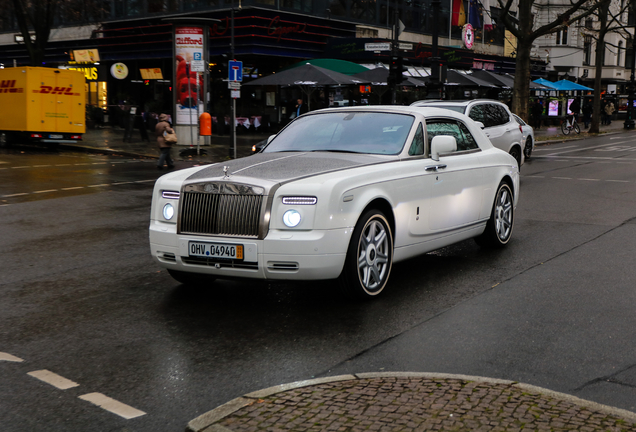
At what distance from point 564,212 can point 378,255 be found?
6441 millimetres

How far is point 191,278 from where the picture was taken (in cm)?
680

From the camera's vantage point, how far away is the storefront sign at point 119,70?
3853 centimetres

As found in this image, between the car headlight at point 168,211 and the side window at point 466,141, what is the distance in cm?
336

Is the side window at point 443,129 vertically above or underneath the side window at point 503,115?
underneath

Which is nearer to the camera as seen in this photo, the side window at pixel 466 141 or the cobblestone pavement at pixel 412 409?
the cobblestone pavement at pixel 412 409

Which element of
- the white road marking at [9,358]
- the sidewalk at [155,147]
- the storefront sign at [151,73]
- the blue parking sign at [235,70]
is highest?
the storefront sign at [151,73]

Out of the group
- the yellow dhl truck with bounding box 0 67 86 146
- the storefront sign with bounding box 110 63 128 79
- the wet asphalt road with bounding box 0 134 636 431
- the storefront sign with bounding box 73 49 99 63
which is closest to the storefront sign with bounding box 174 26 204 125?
the yellow dhl truck with bounding box 0 67 86 146

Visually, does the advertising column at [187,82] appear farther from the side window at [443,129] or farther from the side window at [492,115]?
the side window at [443,129]

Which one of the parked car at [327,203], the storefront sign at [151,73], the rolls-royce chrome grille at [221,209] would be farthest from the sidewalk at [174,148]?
the rolls-royce chrome grille at [221,209]

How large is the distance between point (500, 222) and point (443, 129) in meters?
1.50

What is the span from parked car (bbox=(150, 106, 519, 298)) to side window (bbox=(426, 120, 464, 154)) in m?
0.02

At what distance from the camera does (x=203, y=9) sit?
Result: 35531 mm

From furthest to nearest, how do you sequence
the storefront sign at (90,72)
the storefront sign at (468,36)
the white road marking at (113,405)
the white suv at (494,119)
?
the storefront sign at (468,36)
the storefront sign at (90,72)
the white suv at (494,119)
the white road marking at (113,405)

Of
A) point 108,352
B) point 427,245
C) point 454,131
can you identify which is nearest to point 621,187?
point 454,131
